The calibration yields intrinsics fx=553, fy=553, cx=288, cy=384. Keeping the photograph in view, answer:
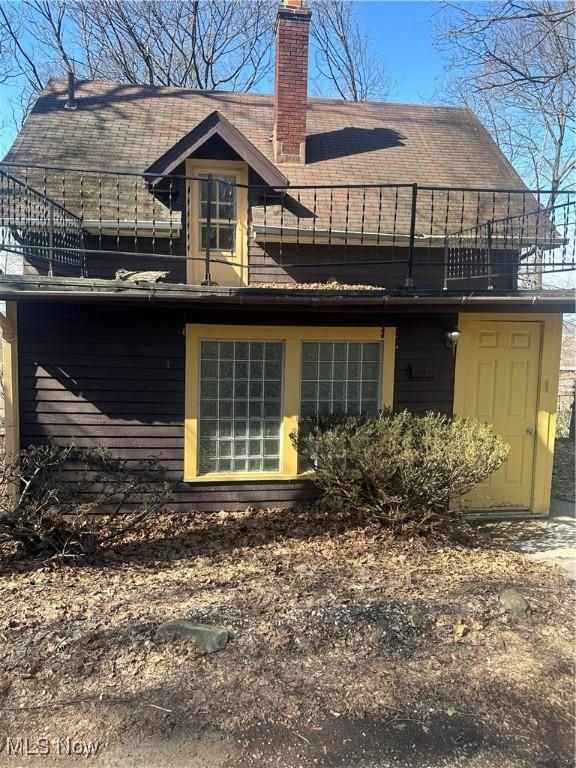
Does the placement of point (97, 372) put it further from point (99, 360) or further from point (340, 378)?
point (340, 378)

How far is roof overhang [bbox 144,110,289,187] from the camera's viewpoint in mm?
7027

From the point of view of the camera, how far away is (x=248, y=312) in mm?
6332

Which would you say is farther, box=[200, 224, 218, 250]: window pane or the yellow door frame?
box=[200, 224, 218, 250]: window pane

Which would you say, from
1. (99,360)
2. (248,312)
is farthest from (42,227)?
(248,312)

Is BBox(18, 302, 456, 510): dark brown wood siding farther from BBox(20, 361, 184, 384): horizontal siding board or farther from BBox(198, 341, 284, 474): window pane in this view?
BBox(198, 341, 284, 474): window pane

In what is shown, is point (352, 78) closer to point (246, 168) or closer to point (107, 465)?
point (246, 168)

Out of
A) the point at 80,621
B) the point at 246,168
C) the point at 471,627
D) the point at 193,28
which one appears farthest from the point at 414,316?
the point at 193,28

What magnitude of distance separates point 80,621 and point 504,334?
5.53 metres

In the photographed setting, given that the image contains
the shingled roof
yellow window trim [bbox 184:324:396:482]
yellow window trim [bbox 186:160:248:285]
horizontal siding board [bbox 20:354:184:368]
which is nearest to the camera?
horizontal siding board [bbox 20:354:184:368]

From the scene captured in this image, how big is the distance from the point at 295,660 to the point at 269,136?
26.6 feet

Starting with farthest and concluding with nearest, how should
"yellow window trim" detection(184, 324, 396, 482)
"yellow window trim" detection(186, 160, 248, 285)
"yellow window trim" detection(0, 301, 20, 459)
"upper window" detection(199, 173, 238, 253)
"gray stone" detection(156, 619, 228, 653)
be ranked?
"upper window" detection(199, 173, 238, 253) → "yellow window trim" detection(186, 160, 248, 285) → "yellow window trim" detection(184, 324, 396, 482) → "yellow window trim" detection(0, 301, 20, 459) → "gray stone" detection(156, 619, 228, 653)
